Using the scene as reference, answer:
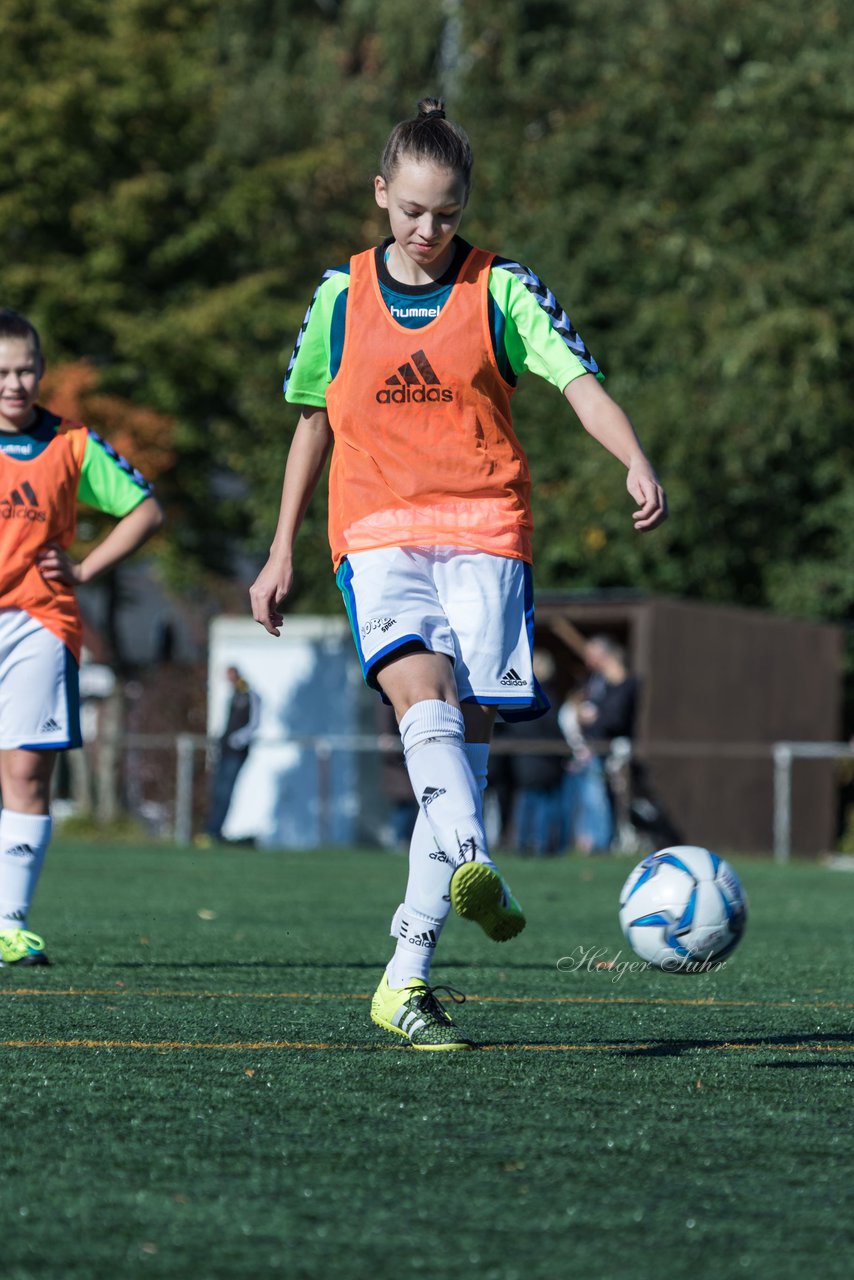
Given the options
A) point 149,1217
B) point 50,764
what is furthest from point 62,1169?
point 50,764

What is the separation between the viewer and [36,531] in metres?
7.05

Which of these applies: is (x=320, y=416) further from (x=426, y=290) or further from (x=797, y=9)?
(x=797, y=9)

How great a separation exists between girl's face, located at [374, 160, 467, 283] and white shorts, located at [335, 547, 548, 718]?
723 millimetres

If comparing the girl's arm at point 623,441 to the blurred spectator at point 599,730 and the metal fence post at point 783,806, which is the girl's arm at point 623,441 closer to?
the blurred spectator at point 599,730

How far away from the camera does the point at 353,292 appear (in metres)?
5.14

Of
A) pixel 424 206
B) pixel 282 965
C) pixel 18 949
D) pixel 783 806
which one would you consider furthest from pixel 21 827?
pixel 783 806

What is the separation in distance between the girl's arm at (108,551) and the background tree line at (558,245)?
670 inches

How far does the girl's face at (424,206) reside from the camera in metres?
4.90

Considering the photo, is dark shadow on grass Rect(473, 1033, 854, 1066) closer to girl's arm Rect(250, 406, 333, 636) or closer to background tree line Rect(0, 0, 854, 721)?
girl's arm Rect(250, 406, 333, 636)

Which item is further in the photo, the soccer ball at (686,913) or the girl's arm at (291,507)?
the girl's arm at (291,507)

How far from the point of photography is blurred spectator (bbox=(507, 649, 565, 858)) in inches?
770

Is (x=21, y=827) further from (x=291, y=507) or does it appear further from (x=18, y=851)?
(x=291, y=507)

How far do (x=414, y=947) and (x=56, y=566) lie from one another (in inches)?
97.9

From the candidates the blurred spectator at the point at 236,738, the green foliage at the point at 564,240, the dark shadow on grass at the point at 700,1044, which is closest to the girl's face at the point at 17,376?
the dark shadow on grass at the point at 700,1044
